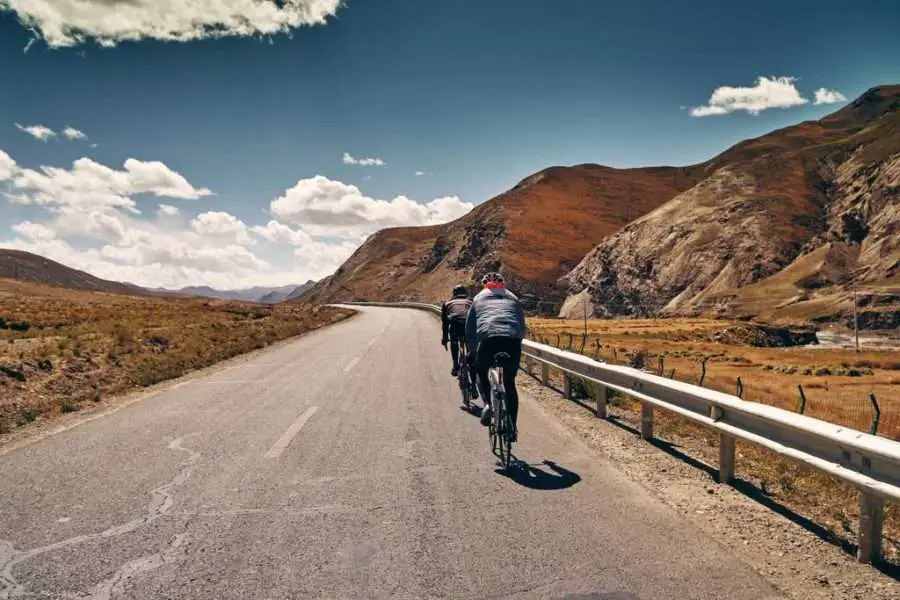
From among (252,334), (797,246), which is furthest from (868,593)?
(797,246)

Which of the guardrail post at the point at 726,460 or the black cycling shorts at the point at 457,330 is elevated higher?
the black cycling shorts at the point at 457,330

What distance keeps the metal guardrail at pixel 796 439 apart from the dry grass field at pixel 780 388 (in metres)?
0.41

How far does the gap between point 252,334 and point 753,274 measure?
62.4 m

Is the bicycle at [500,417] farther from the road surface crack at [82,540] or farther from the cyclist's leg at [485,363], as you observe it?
the road surface crack at [82,540]

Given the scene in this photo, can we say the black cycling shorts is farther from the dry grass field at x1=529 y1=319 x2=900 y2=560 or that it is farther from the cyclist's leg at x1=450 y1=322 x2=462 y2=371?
the dry grass field at x1=529 y1=319 x2=900 y2=560

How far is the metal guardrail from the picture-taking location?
3.80 m

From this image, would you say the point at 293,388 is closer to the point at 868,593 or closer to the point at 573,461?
the point at 573,461

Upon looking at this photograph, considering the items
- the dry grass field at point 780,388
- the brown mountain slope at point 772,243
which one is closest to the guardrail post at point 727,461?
the dry grass field at point 780,388

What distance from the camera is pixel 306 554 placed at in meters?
3.99

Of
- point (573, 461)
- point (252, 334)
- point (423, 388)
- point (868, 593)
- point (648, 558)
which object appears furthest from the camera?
point (252, 334)

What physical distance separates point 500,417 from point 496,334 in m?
0.88

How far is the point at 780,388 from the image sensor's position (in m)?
22.2

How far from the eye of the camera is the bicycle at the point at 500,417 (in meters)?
6.08

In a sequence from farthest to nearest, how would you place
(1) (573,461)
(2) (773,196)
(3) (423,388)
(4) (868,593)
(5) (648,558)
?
1. (2) (773,196)
2. (3) (423,388)
3. (1) (573,461)
4. (5) (648,558)
5. (4) (868,593)
